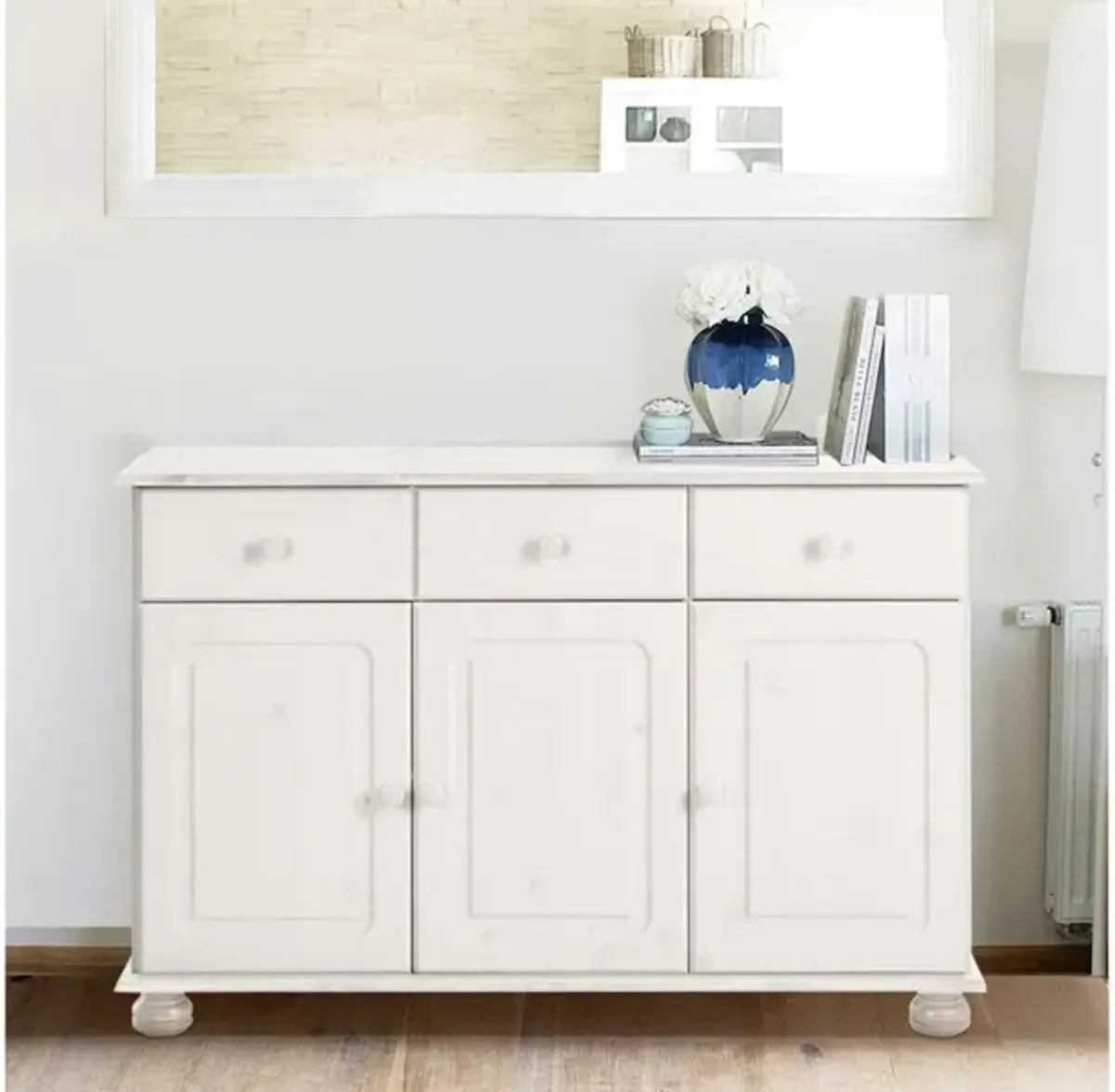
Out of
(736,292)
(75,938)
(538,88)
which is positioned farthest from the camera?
(75,938)

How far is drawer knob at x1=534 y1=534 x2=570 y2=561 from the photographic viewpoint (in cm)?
213

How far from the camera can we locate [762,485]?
214cm

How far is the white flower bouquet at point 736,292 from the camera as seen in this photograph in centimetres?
224

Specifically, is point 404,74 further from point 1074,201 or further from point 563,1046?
point 563,1046

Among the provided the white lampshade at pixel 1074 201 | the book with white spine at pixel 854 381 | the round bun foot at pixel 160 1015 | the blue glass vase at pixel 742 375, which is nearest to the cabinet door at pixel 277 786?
the round bun foot at pixel 160 1015

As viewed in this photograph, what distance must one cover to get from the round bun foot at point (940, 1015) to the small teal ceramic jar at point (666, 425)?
89cm

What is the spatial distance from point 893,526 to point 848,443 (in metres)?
0.15

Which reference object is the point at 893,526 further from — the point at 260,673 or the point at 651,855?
the point at 260,673

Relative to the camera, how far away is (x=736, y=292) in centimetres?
223

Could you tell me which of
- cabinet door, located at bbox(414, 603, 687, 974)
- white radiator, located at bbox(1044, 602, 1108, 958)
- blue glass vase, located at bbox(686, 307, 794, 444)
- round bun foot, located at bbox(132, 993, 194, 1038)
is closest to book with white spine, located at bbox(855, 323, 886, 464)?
blue glass vase, located at bbox(686, 307, 794, 444)

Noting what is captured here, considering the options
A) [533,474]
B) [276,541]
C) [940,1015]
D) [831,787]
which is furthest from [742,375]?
[940,1015]

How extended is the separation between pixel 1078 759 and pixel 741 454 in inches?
32.4

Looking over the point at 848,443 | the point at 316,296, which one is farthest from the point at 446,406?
the point at 848,443

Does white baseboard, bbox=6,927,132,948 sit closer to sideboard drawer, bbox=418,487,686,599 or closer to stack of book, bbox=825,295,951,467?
sideboard drawer, bbox=418,487,686,599
